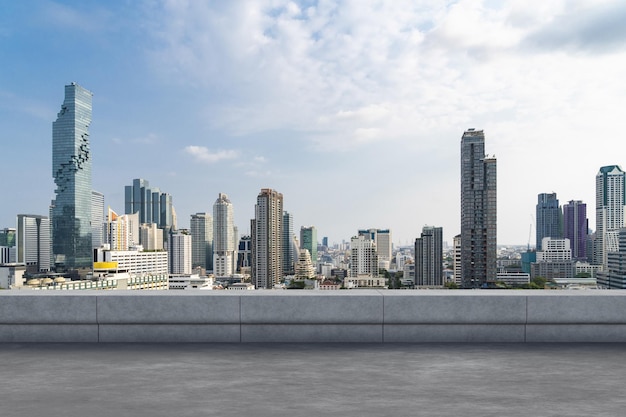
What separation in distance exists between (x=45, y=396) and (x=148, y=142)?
199289 millimetres

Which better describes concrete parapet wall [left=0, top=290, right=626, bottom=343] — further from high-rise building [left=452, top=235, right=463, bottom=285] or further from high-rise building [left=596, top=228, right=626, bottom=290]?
high-rise building [left=452, top=235, right=463, bottom=285]

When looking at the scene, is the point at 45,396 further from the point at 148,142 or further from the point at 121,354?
the point at 148,142

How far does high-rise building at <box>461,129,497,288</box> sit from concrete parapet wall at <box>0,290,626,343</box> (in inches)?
6324

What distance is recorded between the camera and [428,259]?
195875 millimetres

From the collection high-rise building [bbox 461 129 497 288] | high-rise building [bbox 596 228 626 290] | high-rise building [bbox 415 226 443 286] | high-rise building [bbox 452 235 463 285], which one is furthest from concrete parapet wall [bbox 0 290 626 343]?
high-rise building [bbox 415 226 443 286]

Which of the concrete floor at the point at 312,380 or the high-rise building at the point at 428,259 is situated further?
the high-rise building at the point at 428,259

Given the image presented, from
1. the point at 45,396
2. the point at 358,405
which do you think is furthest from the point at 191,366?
the point at 358,405

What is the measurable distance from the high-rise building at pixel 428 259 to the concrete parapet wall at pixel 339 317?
186003 mm

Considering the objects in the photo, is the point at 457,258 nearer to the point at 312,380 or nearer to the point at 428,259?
the point at 428,259

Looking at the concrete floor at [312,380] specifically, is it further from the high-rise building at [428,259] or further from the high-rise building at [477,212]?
the high-rise building at [428,259]

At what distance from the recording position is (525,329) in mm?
9453

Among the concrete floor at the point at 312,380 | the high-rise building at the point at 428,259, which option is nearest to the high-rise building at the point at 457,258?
the high-rise building at the point at 428,259

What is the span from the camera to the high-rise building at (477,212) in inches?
6703

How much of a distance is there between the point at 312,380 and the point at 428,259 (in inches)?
7614
